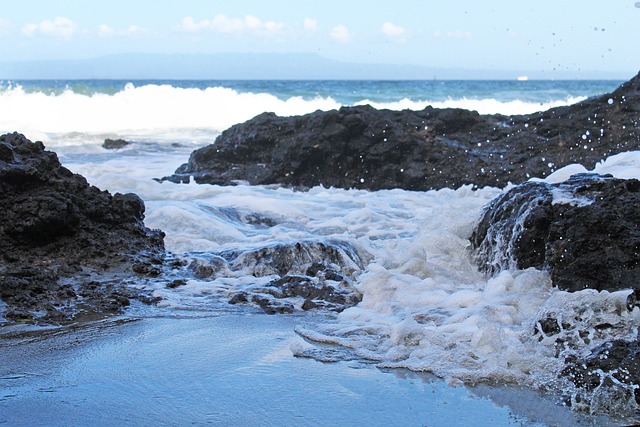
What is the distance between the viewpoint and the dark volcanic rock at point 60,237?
14.9 ft

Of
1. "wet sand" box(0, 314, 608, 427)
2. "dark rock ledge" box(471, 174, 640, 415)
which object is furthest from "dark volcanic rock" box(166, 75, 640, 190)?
"wet sand" box(0, 314, 608, 427)

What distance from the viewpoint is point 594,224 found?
4.62m

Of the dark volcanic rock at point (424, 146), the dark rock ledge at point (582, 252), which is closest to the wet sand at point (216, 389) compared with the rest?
the dark rock ledge at point (582, 252)

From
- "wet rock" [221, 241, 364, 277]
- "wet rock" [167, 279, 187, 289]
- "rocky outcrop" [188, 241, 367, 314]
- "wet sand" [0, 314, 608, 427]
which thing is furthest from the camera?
"wet rock" [221, 241, 364, 277]

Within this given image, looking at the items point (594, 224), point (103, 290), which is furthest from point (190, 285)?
point (594, 224)

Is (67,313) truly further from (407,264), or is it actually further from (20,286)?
(407,264)

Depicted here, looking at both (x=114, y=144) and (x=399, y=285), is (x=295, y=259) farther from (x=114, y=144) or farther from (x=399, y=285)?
(x=114, y=144)

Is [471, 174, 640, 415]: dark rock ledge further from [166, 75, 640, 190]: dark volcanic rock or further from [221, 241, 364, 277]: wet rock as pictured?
[166, 75, 640, 190]: dark volcanic rock

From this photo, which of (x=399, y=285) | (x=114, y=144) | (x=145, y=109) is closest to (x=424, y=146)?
(x=399, y=285)

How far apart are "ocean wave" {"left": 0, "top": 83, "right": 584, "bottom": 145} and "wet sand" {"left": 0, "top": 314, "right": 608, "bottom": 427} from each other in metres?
17.8

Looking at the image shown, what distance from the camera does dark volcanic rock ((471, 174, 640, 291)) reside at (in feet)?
14.6

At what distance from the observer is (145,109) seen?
2912cm

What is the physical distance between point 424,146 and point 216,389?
754 centimetres

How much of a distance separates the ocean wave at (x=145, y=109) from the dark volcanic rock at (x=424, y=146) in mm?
10722
